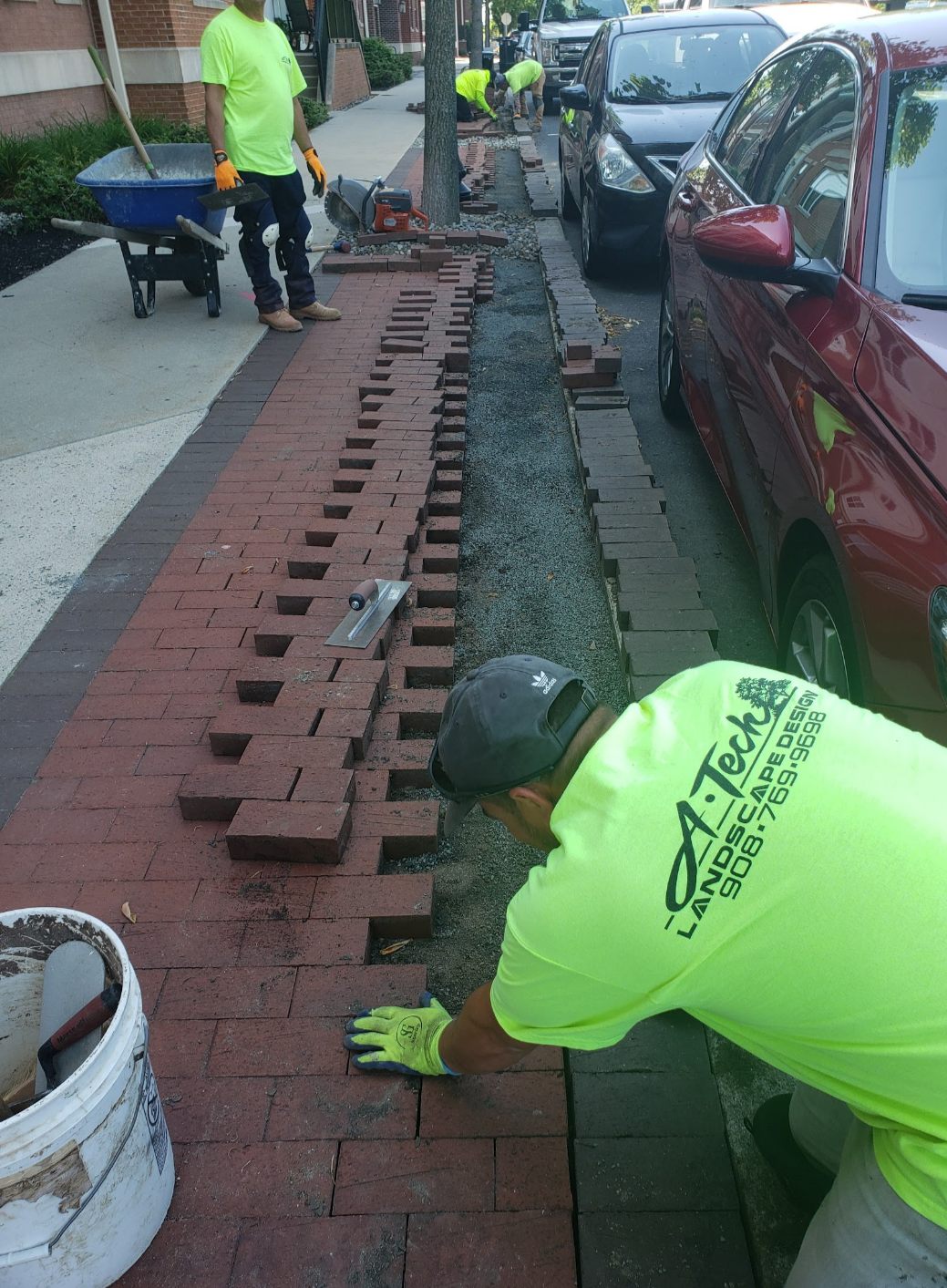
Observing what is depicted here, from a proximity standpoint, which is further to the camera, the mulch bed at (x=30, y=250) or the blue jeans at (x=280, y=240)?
the mulch bed at (x=30, y=250)

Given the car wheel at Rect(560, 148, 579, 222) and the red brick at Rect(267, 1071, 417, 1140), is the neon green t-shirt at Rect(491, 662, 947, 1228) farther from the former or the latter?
the car wheel at Rect(560, 148, 579, 222)

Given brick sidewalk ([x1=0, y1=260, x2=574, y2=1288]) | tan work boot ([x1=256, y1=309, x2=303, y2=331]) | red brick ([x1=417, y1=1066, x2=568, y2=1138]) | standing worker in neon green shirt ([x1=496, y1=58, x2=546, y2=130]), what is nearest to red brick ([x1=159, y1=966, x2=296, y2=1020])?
brick sidewalk ([x1=0, y1=260, x2=574, y2=1288])

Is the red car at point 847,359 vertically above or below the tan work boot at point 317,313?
above

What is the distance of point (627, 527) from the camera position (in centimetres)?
402

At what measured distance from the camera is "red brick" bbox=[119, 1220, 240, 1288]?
175 centimetres

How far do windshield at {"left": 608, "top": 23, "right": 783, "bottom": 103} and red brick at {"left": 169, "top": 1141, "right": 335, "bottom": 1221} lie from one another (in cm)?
819

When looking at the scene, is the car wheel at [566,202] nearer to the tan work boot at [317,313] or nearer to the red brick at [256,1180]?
the tan work boot at [317,313]

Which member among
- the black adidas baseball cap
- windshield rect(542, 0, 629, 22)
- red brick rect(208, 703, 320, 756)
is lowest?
red brick rect(208, 703, 320, 756)

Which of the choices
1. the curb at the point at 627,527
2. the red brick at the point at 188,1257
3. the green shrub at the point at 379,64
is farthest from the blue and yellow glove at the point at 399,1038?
the green shrub at the point at 379,64

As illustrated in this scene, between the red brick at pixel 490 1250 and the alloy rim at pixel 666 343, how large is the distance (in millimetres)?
4213

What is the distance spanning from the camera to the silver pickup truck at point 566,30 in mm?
18203

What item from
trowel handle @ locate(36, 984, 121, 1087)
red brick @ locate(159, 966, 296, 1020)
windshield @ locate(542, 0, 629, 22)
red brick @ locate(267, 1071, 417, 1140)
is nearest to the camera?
trowel handle @ locate(36, 984, 121, 1087)

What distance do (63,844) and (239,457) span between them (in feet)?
9.01

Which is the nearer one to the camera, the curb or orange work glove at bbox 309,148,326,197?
the curb
